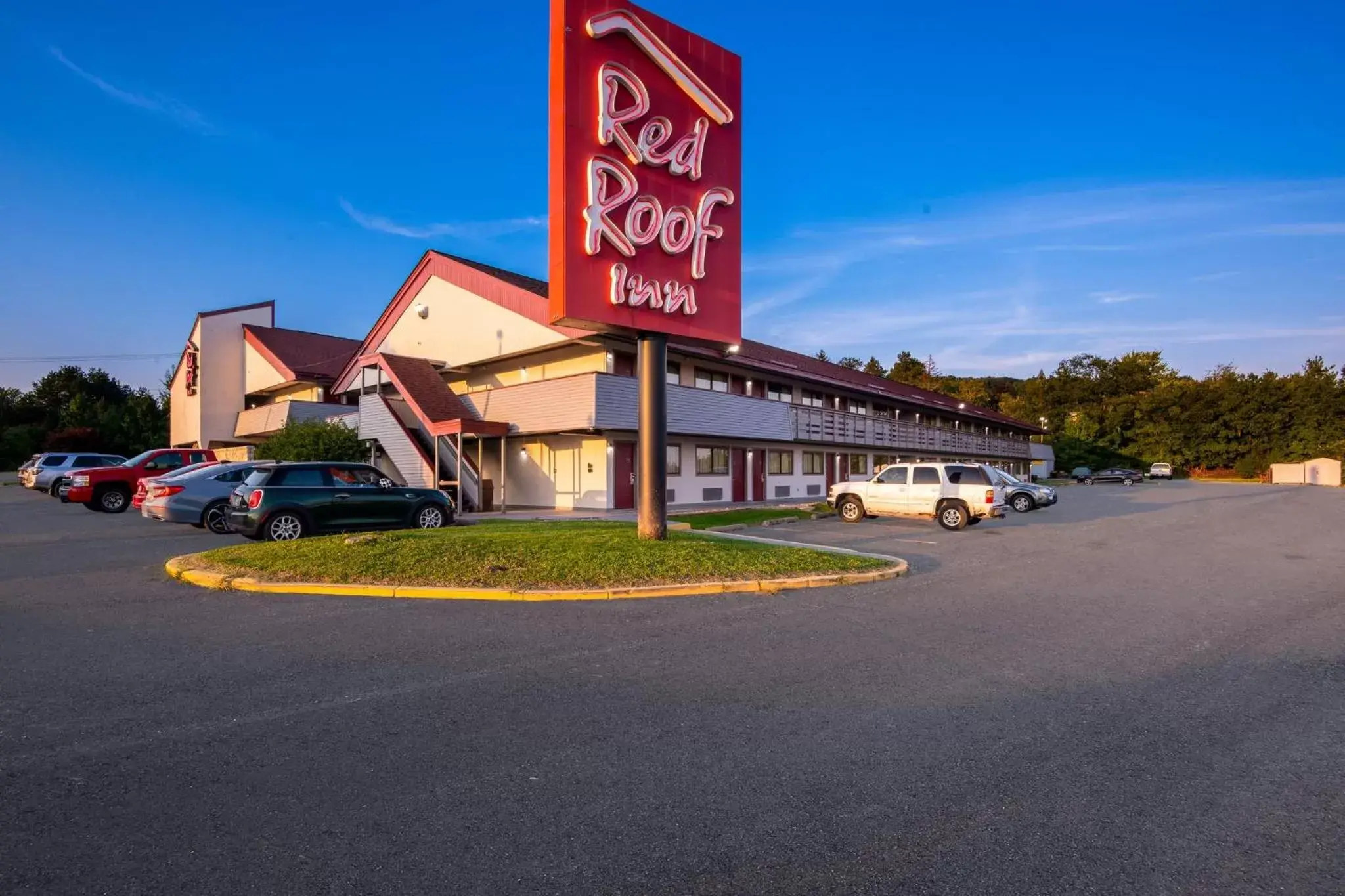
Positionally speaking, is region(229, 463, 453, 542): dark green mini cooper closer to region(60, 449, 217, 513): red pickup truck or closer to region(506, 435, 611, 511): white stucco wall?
region(506, 435, 611, 511): white stucco wall

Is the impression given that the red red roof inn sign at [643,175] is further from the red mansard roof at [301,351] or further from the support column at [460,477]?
the red mansard roof at [301,351]

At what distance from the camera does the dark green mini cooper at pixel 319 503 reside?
14.1 meters

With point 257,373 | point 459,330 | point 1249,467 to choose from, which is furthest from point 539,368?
point 1249,467

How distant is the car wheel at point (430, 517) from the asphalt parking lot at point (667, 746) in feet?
22.8

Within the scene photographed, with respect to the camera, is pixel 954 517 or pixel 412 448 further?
pixel 412 448

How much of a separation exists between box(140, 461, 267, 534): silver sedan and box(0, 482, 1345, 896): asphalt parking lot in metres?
7.96

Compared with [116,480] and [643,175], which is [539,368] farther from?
[643,175]

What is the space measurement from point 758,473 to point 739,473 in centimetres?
133

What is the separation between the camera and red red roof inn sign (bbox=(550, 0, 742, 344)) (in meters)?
12.2

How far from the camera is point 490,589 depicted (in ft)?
31.9

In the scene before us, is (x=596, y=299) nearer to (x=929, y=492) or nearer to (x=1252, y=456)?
(x=929, y=492)

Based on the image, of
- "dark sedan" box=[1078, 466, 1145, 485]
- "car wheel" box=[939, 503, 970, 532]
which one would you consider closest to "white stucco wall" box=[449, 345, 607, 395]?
"car wheel" box=[939, 503, 970, 532]

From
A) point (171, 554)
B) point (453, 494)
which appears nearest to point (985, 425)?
point (453, 494)

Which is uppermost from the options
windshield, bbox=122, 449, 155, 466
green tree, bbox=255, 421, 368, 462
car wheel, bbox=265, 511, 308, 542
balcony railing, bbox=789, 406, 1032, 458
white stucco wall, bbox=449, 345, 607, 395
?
white stucco wall, bbox=449, 345, 607, 395
